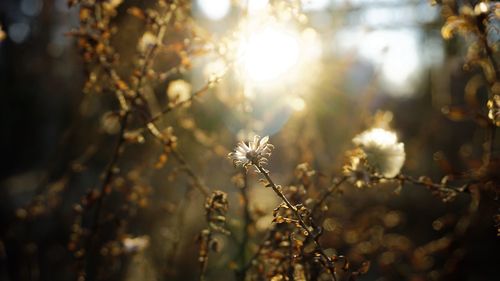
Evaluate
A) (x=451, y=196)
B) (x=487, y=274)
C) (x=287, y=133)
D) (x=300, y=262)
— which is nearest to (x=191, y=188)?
(x=300, y=262)

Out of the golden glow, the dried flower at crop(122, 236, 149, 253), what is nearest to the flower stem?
the golden glow

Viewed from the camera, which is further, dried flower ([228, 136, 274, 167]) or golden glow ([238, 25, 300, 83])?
golden glow ([238, 25, 300, 83])

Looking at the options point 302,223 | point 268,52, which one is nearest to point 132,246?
point 268,52

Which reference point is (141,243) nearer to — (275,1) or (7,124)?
(275,1)

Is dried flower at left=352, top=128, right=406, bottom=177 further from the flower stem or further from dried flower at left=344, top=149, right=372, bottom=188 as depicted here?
the flower stem

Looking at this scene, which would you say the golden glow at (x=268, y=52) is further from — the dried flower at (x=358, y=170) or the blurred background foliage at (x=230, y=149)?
the dried flower at (x=358, y=170)

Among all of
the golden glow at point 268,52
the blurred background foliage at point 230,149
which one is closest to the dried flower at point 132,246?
the blurred background foliage at point 230,149

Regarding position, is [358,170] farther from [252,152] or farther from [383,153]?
[252,152]

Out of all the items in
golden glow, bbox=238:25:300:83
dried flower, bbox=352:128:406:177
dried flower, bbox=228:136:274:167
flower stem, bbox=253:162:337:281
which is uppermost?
golden glow, bbox=238:25:300:83
